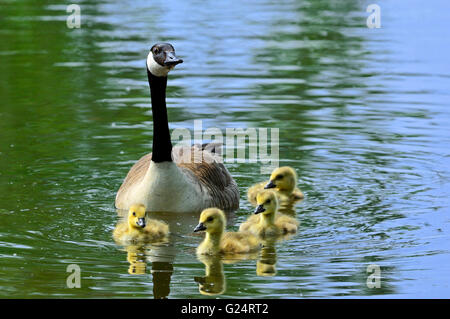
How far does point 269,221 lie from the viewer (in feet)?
34.9

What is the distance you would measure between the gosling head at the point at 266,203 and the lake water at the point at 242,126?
43 centimetres

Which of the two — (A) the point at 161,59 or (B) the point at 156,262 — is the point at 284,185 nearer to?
(A) the point at 161,59

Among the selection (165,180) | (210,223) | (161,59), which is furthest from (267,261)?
(161,59)

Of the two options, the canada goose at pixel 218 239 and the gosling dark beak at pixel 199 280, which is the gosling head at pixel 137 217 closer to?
the canada goose at pixel 218 239

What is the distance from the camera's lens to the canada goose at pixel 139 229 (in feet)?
33.4

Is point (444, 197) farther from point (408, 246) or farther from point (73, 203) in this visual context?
point (73, 203)

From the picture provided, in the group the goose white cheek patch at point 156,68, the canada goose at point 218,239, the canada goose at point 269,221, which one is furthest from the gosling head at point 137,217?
the goose white cheek patch at point 156,68

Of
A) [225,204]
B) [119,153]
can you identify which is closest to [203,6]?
[119,153]

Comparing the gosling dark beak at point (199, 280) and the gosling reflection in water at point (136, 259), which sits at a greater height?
the gosling reflection in water at point (136, 259)

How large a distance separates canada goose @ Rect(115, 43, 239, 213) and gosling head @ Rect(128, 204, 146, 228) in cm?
119

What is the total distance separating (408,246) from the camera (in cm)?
1004

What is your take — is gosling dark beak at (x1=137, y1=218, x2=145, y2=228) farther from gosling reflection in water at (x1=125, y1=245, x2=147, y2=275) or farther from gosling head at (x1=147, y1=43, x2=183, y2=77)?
gosling head at (x1=147, y1=43, x2=183, y2=77)

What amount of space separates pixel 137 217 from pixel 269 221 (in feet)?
4.69
